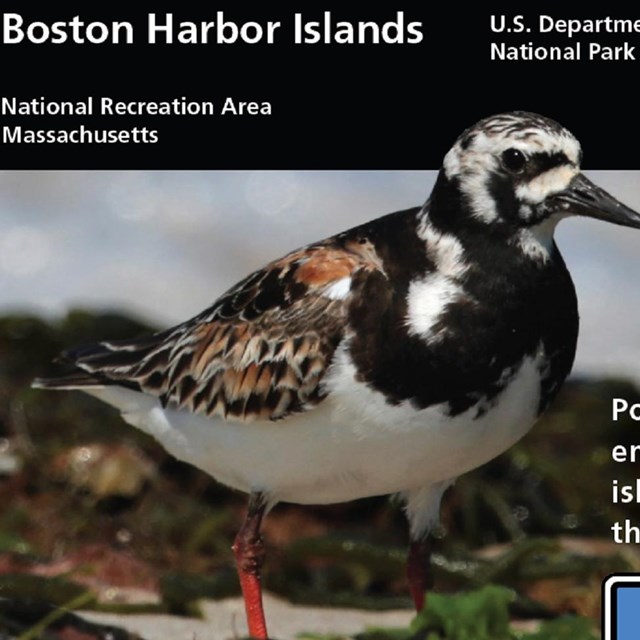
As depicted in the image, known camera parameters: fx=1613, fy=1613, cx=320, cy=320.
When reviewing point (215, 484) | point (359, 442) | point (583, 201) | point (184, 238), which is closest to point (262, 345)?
point (359, 442)

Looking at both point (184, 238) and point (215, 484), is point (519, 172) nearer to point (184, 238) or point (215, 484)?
point (215, 484)

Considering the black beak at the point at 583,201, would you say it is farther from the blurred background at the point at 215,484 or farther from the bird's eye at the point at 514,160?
the blurred background at the point at 215,484

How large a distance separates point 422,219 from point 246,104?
4.56 ft

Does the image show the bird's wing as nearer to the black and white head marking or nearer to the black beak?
the black and white head marking

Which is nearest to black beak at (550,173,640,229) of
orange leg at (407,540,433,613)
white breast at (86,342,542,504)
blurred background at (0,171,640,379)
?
white breast at (86,342,542,504)

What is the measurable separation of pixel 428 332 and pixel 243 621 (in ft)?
3.93

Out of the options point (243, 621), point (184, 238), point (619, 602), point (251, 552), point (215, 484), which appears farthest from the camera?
point (184, 238)

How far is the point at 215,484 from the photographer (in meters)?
5.33

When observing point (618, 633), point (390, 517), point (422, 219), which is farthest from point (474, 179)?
point (390, 517)

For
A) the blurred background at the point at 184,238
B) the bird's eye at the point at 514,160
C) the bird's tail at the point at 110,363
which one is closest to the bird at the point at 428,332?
the bird's eye at the point at 514,160

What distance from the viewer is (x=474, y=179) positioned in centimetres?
340

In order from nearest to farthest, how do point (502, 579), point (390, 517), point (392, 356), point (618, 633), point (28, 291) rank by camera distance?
point (618, 633) < point (392, 356) < point (502, 579) < point (390, 517) < point (28, 291)

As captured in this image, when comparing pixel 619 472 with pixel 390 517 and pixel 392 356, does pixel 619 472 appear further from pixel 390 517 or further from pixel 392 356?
pixel 392 356

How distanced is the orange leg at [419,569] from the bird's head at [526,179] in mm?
857
